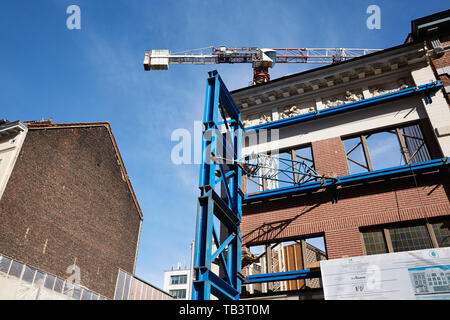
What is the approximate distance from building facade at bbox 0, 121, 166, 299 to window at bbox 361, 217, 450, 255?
2023 cm

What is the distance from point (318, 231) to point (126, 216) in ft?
80.4

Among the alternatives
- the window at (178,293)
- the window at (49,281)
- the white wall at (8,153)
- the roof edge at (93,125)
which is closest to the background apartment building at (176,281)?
the window at (178,293)

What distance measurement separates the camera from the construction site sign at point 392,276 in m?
9.67

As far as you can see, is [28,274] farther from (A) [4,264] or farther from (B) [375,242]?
(B) [375,242]

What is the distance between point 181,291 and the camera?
86.4 meters

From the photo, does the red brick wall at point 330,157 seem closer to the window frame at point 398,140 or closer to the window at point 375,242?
the window frame at point 398,140

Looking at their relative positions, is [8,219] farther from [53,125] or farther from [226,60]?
[226,60]

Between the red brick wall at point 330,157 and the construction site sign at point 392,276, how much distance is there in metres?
4.09

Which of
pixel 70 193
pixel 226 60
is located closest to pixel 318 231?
pixel 70 193

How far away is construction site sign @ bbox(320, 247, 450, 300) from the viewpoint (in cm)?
967

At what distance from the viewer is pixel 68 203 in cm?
2664

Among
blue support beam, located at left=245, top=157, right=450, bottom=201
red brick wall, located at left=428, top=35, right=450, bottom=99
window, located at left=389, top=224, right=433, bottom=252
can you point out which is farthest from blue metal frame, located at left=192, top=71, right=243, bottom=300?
red brick wall, located at left=428, top=35, right=450, bottom=99

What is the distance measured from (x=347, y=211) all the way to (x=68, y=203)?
21.5m
